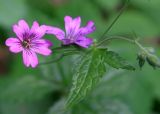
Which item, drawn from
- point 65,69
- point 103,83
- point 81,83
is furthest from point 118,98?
point 81,83

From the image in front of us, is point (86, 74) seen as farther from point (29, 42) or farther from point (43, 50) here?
point (29, 42)

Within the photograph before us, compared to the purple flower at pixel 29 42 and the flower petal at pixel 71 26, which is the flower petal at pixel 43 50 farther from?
the flower petal at pixel 71 26

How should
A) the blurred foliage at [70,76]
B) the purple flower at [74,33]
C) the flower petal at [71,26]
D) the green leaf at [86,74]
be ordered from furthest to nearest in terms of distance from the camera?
the blurred foliage at [70,76]
the flower petal at [71,26]
the purple flower at [74,33]
the green leaf at [86,74]

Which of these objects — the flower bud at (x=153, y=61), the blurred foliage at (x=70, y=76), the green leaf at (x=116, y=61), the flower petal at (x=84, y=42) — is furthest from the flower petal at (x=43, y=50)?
the blurred foliage at (x=70, y=76)

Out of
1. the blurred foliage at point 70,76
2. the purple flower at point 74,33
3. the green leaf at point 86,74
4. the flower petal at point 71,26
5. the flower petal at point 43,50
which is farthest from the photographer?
the blurred foliage at point 70,76

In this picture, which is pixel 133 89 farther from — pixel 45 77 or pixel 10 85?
pixel 10 85

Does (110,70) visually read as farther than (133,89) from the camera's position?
No
